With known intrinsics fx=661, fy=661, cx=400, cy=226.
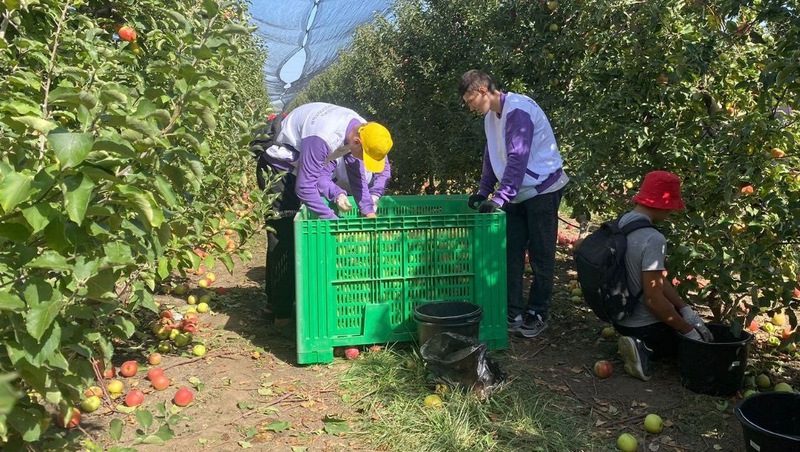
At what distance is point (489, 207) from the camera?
12.8 ft

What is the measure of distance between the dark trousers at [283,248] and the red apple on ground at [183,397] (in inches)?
47.0

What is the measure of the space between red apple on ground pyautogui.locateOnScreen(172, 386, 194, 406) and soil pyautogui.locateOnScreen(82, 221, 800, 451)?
0.04 m

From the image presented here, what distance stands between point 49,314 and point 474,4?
6048 mm

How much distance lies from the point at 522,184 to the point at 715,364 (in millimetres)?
1480

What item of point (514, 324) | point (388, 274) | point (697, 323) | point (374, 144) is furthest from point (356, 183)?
point (697, 323)

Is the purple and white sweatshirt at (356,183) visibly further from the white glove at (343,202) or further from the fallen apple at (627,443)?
the fallen apple at (627,443)

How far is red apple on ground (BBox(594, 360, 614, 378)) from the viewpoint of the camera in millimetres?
3568

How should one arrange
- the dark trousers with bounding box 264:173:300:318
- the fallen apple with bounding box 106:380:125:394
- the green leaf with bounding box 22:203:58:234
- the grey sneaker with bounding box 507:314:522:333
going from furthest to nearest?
the dark trousers with bounding box 264:173:300:318, the grey sneaker with bounding box 507:314:522:333, the fallen apple with bounding box 106:380:125:394, the green leaf with bounding box 22:203:58:234

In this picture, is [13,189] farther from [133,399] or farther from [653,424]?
[653,424]

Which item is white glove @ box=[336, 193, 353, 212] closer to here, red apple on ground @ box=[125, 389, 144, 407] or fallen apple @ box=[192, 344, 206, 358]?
fallen apple @ box=[192, 344, 206, 358]

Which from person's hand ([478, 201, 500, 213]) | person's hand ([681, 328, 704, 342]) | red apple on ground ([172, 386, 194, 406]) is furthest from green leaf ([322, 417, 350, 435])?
person's hand ([681, 328, 704, 342])

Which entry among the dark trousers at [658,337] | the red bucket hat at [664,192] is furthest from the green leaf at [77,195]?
the dark trousers at [658,337]

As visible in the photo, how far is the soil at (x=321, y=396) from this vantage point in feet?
9.78

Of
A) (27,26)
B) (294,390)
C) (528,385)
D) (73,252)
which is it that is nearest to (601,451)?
(528,385)
